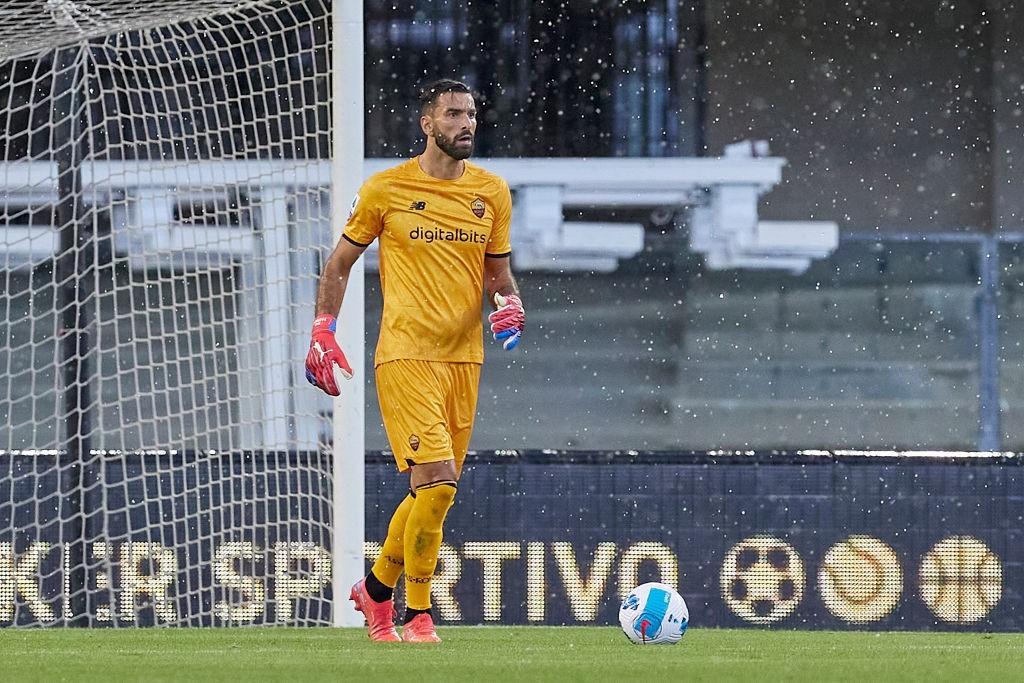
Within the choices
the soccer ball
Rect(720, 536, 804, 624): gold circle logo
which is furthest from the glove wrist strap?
Rect(720, 536, 804, 624): gold circle logo

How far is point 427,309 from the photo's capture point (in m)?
4.96

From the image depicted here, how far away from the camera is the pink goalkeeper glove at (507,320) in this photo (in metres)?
4.93

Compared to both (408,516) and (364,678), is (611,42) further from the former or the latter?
(364,678)

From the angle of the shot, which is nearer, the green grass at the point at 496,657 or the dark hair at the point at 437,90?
the green grass at the point at 496,657

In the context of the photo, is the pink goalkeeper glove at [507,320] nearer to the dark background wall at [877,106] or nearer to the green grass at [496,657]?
the green grass at [496,657]

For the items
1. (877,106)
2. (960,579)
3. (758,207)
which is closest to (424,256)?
(960,579)

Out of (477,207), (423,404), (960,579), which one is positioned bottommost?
(960,579)

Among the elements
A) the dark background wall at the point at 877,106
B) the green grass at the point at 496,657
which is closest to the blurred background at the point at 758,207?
the dark background wall at the point at 877,106

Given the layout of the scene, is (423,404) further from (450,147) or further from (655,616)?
(655,616)

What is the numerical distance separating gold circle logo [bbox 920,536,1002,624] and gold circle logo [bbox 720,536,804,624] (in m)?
0.53

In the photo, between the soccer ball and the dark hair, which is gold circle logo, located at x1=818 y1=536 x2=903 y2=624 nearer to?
the soccer ball

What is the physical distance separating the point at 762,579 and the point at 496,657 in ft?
9.83

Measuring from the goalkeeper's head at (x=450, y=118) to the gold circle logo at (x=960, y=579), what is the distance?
3250 mm

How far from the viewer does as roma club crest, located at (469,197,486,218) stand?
5074mm
